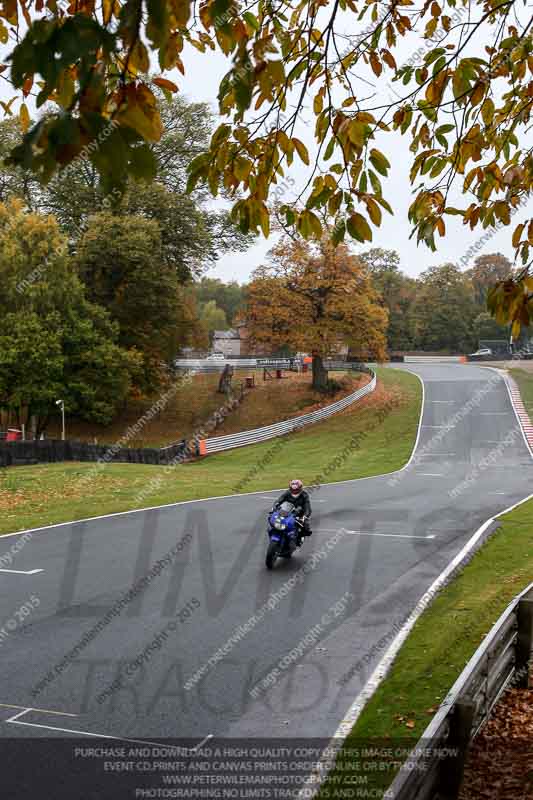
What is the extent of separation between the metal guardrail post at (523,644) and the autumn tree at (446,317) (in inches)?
4353

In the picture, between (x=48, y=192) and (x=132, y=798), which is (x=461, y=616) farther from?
(x=48, y=192)

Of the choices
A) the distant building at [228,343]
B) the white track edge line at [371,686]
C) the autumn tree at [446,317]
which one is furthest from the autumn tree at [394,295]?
the white track edge line at [371,686]

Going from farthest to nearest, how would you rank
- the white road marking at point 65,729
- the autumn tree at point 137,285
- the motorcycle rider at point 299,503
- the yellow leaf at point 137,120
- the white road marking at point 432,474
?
the autumn tree at point 137,285 < the white road marking at point 432,474 < the motorcycle rider at point 299,503 < the white road marking at point 65,729 < the yellow leaf at point 137,120

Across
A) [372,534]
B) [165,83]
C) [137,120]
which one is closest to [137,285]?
[372,534]

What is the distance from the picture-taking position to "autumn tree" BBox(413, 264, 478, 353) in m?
117

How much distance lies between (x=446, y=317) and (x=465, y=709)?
115 metres

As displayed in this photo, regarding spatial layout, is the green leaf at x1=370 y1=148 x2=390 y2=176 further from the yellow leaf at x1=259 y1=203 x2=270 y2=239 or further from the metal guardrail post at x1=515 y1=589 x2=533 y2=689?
the metal guardrail post at x1=515 y1=589 x2=533 y2=689

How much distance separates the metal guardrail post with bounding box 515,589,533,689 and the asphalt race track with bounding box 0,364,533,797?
5.75 feet

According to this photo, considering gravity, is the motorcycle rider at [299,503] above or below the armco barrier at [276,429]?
above

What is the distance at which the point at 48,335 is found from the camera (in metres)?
43.4

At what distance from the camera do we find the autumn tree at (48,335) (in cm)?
4262

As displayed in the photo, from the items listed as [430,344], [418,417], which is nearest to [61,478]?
[418,417]

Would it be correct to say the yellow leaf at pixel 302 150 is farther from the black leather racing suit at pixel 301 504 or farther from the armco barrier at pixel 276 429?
the armco barrier at pixel 276 429

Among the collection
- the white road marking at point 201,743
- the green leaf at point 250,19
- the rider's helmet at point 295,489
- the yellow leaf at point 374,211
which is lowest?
the white road marking at point 201,743
